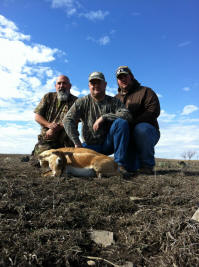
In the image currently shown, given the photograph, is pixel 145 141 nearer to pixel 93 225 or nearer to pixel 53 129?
pixel 53 129

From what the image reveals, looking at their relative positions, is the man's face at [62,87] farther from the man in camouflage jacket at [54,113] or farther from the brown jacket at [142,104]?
the brown jacket at [142,104]

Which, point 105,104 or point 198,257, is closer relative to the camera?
point 198,257

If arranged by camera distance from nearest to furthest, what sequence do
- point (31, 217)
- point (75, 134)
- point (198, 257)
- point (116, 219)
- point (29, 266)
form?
point (29, 266), point (198, 257), point (31, 217), point (116, 219), point (75, 134)

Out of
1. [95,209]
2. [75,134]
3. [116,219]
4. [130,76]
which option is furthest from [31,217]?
[130,76]

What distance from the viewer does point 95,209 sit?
279cm

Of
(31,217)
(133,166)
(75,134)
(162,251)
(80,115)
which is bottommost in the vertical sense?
(162,251)

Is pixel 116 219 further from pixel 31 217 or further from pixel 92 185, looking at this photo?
pixel 92 185

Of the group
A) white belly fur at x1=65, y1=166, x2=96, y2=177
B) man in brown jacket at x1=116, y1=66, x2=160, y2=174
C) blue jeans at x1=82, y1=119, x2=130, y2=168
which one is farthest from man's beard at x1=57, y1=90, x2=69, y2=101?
white belly fur at x1=65, y1=166, x2=96, y2=177

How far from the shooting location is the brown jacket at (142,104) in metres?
5.95

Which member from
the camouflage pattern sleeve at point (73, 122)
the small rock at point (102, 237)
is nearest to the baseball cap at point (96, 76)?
the camouflage pattern sleeve at point (73, 122)

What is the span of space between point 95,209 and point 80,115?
3166 millimetres

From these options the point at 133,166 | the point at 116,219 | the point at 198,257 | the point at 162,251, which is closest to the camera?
the point at 198,257

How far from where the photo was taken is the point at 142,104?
6.14 m

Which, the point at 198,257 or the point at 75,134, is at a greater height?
the point at 75,134
